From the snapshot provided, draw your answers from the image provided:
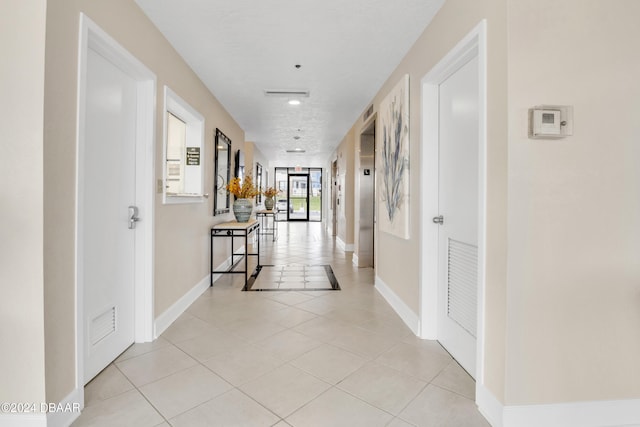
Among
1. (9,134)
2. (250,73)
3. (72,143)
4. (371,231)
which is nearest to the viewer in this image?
(9,134)

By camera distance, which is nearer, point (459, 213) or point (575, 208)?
point (575, 208)

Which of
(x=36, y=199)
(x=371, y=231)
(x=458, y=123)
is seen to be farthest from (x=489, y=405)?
(x=371, y=231)

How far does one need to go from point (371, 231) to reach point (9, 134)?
477cm

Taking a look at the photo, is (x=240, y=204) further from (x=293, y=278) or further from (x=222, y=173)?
(x=293, y=278)

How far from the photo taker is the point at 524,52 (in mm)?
1519

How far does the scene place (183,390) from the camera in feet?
6.20

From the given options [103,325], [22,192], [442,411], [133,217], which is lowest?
[442,411]

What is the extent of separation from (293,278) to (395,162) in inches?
92.6

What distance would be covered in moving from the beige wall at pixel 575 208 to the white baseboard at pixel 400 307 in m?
1.22

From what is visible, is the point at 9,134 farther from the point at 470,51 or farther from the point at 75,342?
the point at 470,51

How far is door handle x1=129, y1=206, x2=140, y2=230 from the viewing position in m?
2.42

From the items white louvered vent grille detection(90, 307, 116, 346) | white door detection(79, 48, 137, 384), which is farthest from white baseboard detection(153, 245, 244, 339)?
white louvered vent grille detection(90, 307, 116, 346)

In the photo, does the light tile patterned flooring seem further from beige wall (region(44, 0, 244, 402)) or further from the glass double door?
the glass double door

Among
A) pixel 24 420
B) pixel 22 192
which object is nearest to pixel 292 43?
pixel 22 192
